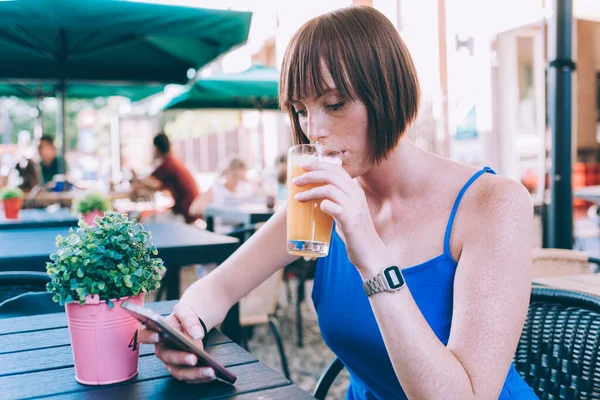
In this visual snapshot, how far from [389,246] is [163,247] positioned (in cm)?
118

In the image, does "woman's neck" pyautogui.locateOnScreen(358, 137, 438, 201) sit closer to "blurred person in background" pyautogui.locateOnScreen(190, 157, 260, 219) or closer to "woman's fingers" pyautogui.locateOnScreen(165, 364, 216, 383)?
"woman's fingers" pyautogui.locateOnScreen(165, 364, 216, 383)

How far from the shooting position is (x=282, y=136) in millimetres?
15266

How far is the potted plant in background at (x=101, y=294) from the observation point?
2.96 feet

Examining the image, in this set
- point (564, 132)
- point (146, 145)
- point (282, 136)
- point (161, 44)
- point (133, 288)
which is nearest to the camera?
point (133, 288)

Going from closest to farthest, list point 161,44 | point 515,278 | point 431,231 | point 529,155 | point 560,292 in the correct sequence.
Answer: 1. point 515,278
2. point 431,231
3. point 560,292
4. point 161,44
5. point 529,155

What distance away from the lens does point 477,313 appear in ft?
3.32

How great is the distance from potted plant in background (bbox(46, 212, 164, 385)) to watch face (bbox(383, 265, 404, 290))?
1.29 feet

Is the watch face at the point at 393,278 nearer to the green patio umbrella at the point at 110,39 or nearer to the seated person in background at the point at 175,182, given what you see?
the green patio umbrella at the point at 110,39

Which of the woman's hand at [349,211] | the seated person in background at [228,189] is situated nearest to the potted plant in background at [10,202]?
the seated person in background at [228,189]

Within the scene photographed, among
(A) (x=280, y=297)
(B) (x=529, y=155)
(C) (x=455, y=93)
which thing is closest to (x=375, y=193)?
(A) (x=280, y=297)

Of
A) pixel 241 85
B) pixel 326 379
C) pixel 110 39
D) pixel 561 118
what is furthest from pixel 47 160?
pixel 326 379

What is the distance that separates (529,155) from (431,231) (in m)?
13.9

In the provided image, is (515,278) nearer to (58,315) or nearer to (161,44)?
(58,315)

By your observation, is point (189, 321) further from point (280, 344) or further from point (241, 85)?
point (241, 85)
